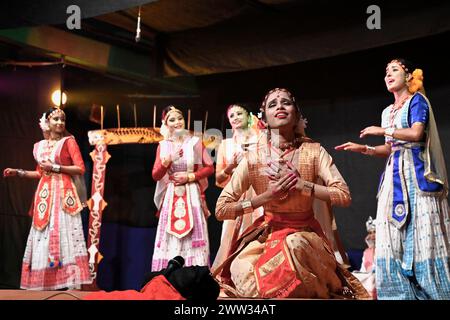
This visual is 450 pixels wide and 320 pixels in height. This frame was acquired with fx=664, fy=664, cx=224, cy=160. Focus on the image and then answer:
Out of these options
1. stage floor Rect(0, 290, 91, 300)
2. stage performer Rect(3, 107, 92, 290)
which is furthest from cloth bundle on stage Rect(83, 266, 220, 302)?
stage performer Rect(3, 107, 92, 290)

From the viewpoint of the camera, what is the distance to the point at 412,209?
3971 mm

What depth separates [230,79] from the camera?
6793 mm

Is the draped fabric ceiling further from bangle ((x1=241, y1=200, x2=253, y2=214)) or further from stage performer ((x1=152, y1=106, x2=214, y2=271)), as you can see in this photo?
bangle ((x1=241, y1=200, x2=253, y2=214))

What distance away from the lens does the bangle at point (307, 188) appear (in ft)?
10.6

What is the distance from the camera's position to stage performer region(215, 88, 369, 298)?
10.3ft

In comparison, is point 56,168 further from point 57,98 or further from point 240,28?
point 240,28

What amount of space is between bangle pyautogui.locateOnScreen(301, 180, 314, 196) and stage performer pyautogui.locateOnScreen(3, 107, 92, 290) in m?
2.82

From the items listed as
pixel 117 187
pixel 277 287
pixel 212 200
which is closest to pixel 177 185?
pixel 212 200

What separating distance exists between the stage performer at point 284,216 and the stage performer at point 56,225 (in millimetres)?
2463

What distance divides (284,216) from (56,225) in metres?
2.75

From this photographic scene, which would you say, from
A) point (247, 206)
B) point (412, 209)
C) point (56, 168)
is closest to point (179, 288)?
point (247, 206)
